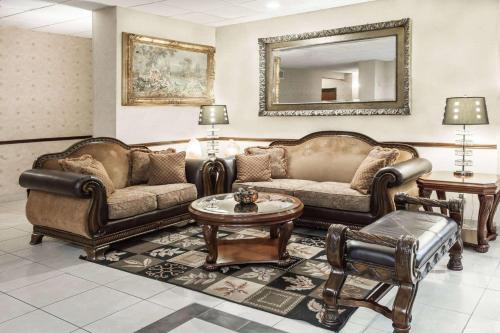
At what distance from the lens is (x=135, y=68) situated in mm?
5625

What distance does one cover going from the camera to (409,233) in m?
2.93

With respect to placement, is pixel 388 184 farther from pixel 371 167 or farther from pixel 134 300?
pixel 134 300

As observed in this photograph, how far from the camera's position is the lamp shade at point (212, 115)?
238 inches

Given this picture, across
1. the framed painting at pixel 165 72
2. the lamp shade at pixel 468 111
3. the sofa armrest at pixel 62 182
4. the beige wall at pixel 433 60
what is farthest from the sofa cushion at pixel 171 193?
the lamp shade at pixel 468 111

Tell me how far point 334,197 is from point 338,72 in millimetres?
1780

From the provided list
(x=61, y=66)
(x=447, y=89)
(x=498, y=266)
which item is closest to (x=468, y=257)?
(x=498, y=266)

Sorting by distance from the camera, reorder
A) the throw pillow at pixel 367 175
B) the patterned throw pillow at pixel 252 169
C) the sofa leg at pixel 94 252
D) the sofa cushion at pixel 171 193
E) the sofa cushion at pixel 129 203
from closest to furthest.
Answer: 1. the sofa leg at pixel 94 252
2. the sofa cushion at pixel 129 203
3. the throw pillow at pixel 367 175
4. the sofa cushion at pixel 171 193
5. the patterned throw pillow at pixel 252 169

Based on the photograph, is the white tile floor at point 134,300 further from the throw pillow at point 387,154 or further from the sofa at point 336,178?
the throw pillow at point 387,154

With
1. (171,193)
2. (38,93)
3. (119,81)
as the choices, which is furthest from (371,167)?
(38,93)

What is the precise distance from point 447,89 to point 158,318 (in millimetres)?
3820

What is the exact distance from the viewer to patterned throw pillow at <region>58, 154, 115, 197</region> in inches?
168

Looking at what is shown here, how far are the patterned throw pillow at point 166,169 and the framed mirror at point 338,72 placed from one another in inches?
65.6

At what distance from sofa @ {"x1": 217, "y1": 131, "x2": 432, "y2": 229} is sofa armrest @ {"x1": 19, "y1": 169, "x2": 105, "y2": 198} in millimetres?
1697

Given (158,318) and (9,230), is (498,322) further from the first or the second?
(9,230)
